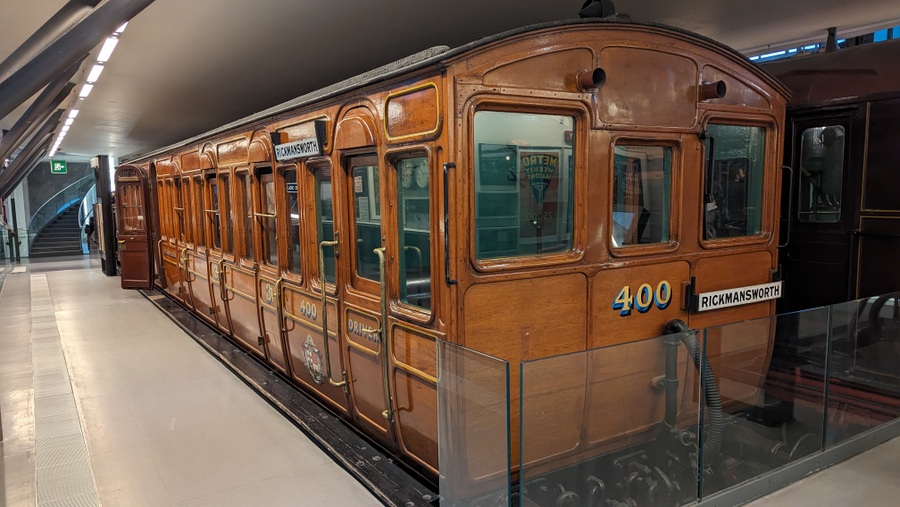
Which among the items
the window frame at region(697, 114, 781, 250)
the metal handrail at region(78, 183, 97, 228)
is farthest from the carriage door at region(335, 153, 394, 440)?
the metal handrail at region(78, 183, 97, 228)

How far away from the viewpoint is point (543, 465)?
293cm

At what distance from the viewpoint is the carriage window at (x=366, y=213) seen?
3.72 m

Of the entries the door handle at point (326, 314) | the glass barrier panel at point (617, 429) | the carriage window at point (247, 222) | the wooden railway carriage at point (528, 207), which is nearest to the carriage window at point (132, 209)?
the carriage window at point (247, 222)

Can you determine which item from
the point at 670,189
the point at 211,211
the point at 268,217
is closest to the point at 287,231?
the point at 268,217

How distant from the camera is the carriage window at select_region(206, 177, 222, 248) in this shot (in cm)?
711

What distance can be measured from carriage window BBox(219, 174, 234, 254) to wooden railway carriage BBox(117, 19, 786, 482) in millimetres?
2167

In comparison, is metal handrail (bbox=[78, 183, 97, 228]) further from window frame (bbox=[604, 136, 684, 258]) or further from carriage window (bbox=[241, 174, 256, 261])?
window frame (bbox=[604, 136, 684, 258])

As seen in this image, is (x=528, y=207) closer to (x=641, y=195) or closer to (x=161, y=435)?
(x=641, y=195)

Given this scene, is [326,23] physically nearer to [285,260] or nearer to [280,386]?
[285,260]

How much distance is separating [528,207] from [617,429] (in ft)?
4.60

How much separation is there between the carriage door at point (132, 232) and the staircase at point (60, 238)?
443 inches

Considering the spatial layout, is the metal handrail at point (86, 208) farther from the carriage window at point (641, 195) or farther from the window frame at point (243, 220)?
the carriage window at point (641, 195)

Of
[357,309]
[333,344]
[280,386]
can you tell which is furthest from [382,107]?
[280,386]

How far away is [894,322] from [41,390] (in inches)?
295
